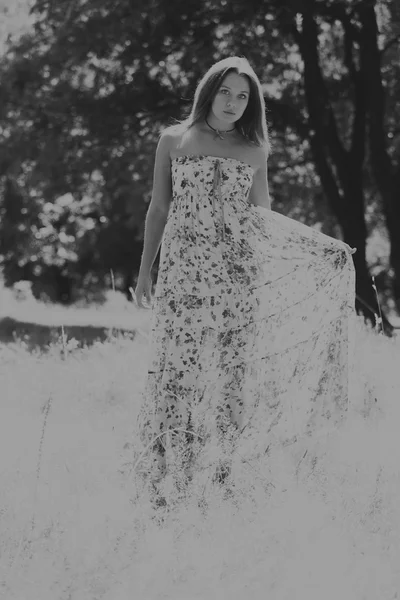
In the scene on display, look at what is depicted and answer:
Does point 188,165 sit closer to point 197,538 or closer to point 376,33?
point 197,538

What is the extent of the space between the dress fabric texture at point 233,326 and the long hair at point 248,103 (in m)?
0.21

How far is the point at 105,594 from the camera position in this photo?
321 centimetres

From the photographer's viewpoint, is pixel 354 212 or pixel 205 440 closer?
pixel 205 440

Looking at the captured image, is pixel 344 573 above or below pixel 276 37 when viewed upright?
below

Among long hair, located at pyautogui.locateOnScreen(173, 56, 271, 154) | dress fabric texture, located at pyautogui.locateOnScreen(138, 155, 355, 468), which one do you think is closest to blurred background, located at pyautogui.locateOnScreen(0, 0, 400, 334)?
dress fabric texture, located at pyautogui.locateOnScreen(138, 155, 355, 468)

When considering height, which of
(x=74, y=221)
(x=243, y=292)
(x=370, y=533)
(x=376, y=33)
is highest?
(x=376, y=33)

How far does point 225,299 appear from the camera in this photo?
4.51m

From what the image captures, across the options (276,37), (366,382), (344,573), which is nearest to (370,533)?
(344,573)

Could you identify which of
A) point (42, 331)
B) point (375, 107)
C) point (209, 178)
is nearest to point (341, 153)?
point (375, 107)

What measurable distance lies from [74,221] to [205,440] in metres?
25.7

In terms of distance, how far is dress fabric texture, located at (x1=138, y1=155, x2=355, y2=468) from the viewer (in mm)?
4461

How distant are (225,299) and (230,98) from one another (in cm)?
96

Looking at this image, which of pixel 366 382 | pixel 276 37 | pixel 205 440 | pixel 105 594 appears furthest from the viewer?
pixel 276 37

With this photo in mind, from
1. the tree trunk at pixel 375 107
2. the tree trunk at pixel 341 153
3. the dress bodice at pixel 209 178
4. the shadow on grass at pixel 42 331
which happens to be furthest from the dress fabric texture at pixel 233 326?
the tree trunk at pixel 375 107
